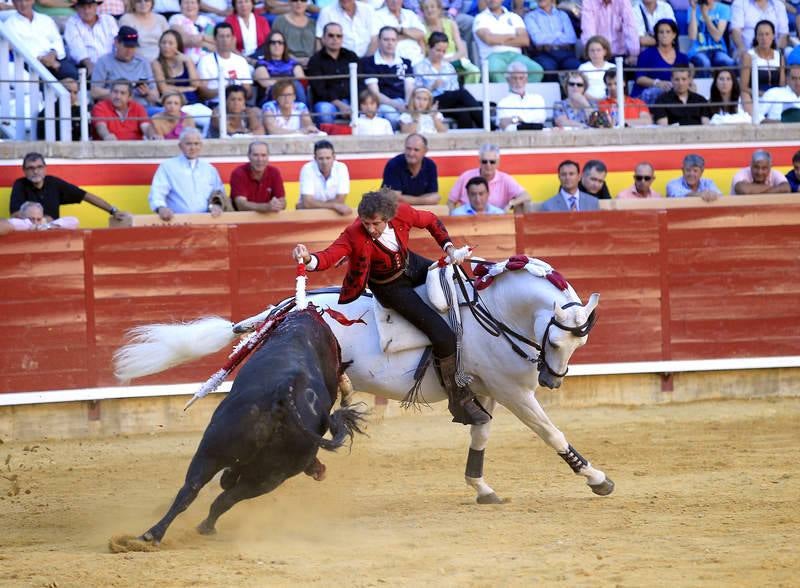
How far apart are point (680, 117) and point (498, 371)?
698 centimetres

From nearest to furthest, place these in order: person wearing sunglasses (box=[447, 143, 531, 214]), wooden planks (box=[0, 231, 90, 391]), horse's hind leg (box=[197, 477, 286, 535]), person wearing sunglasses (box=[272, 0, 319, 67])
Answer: horse's hind leg (box=[197, 477, 286, 535])
wooden planks (box=[0, 231, 90, 391])
person wearing sunglasses (box=[447, 143, 531, 214])
person wearing sunglasses (box=[272, 0, 319, 67])

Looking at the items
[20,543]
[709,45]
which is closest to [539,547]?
[20,543]

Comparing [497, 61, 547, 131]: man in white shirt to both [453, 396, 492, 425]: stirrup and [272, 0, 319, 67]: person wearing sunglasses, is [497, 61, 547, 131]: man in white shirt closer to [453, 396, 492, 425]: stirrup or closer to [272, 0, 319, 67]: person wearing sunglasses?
[272, 0, 319, 67]: person wearing sunglasses

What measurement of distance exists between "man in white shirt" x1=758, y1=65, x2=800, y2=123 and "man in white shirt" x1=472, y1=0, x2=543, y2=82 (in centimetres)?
234

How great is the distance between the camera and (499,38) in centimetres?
1375

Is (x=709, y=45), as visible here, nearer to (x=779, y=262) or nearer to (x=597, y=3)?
(x=597, y=3)

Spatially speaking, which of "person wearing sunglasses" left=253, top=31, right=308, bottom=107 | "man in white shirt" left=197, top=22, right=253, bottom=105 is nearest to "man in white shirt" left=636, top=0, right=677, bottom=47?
"person wearing sunglasses" left=253, top=31, right=308, bottom=107

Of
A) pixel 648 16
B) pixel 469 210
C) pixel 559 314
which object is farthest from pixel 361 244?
pixel 648 16

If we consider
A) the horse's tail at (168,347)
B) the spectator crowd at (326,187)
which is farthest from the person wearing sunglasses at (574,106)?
the horse's tail at (168,347)

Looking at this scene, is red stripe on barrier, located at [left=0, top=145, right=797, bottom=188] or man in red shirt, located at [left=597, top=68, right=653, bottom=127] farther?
man in red shirt, located at [left=597, top=68, right=653, bottom=127]

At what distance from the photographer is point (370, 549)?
628 centimetres

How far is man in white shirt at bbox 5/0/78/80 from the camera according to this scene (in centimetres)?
1207

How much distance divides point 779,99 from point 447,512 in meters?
8.14

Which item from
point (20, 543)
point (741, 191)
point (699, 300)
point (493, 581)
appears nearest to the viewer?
point (493, 581)
